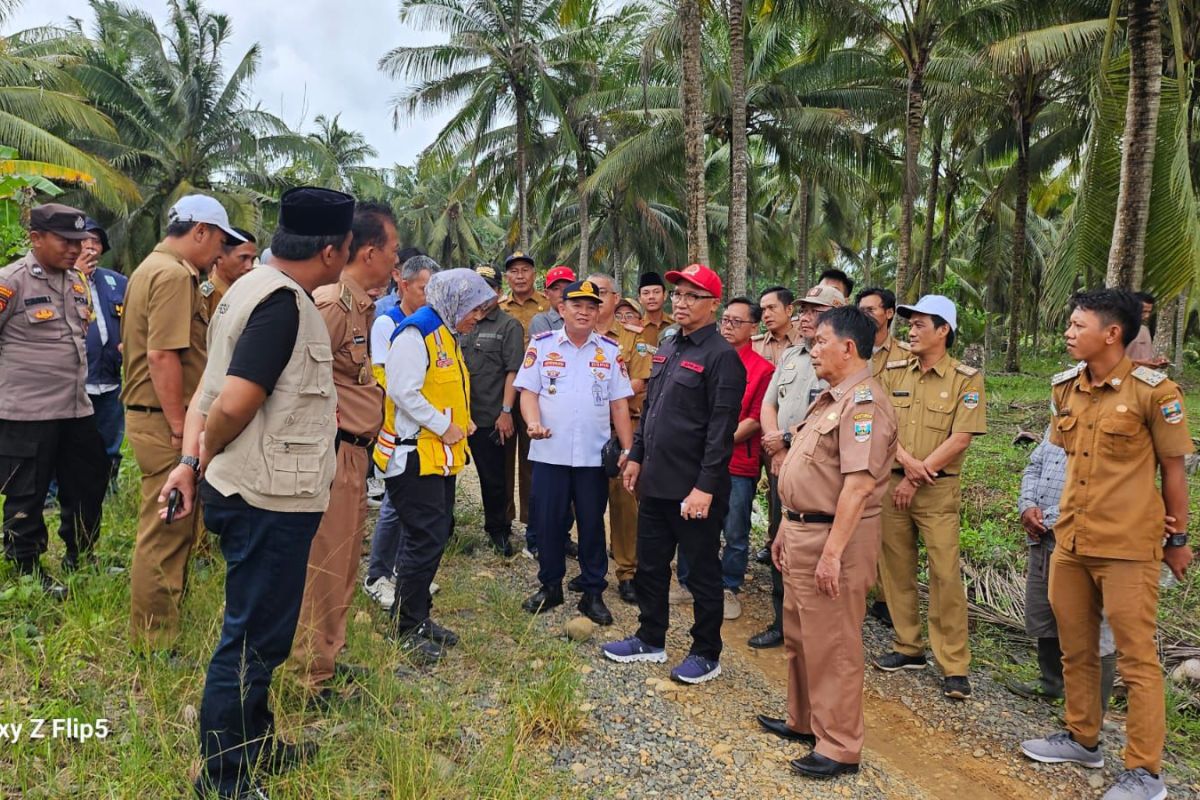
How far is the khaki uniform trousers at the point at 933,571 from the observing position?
412 centimetres

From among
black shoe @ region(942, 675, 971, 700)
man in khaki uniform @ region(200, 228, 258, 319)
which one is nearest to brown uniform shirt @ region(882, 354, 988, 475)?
black shoe @ region(942, 675, 971, 700)

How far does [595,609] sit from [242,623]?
2557 millimetres

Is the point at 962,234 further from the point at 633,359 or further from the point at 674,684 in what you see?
the point at 674,684

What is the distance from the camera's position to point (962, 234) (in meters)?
33.4

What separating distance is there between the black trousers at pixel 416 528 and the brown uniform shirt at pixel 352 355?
0.42m

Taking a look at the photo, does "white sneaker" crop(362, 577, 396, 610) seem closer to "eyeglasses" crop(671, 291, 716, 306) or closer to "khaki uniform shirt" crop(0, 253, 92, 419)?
"khaki uniform shirt" crop(0, 253, 92, 419)

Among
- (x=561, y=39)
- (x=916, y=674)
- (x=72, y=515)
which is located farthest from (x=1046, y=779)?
(x=561, y=39)

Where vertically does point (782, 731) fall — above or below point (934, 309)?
below

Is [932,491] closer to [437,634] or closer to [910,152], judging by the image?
[437,634]

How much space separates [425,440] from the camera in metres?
3.79

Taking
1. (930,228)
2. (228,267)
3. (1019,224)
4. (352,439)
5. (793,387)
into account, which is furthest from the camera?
(930,228)

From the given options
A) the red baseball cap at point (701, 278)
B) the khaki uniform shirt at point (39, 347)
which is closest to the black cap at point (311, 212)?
the red baseball cap at point (701, 278)

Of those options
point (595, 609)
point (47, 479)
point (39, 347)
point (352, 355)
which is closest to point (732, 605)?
point (595, 609)

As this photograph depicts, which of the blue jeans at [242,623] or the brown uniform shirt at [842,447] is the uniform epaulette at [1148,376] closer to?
the brown uniform shirt at [842,447]
